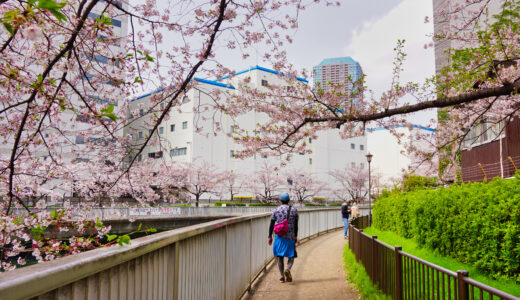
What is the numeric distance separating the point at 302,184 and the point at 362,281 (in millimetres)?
55426

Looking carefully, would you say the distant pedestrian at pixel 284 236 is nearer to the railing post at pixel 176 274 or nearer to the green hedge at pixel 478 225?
the green hedge at pixel 478 225

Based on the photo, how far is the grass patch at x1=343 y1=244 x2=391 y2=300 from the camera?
20.0ft

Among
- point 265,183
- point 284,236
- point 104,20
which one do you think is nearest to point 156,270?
point 104,20

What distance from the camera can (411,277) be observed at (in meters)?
4.27

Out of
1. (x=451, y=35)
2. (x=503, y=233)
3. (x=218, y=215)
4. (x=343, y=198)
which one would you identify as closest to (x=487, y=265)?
(x=503, y=233)

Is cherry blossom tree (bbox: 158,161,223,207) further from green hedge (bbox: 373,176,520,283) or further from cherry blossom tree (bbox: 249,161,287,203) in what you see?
green hedge (bbox: 373,176,520,283)

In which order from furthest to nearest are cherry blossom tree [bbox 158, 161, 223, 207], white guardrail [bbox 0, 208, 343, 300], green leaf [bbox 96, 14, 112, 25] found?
cherry blossom tree [bbox 158, 161, 223, 207], green leaf [bbox 96, 14, 112, 25], white guardrail [bbox 0, 208, 343, 300]

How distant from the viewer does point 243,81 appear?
12.1 m

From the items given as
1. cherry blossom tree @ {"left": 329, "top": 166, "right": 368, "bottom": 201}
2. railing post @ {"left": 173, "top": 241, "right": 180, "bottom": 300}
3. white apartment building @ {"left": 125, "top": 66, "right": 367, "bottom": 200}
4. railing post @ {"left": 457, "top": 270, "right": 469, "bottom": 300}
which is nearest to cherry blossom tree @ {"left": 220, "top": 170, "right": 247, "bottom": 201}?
white apartment building @ {"left": 125, "top": 66, "right": 367, "bottom": 200}

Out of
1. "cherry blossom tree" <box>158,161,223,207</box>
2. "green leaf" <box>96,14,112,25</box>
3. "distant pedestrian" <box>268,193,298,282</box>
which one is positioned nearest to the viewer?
"green leaf" <box>96,14,112,25</box>

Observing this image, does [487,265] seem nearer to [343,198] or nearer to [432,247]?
[432,247]

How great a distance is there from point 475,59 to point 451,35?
944 mm

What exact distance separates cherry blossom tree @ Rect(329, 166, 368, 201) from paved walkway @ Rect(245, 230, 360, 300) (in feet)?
183

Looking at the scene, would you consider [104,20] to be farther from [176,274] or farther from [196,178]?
[196,178]
